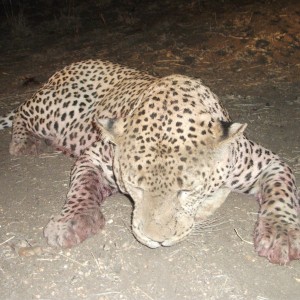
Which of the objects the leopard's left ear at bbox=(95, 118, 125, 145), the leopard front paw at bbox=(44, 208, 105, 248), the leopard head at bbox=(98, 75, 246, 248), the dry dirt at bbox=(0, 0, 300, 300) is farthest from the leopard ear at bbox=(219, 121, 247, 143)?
the leopard front paw at bbox=(44, 208, 105, 248)

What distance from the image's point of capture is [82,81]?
6477mm

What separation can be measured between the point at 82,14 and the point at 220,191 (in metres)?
12.1

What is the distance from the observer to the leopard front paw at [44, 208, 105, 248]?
452cm

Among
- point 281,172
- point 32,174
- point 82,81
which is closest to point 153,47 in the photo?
point 82,81

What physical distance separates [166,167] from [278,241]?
1.27 metres

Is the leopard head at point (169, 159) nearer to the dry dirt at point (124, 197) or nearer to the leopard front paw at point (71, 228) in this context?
the dry dirt at point (124, 197)

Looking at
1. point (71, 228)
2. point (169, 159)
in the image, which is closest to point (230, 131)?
point (169, 159)

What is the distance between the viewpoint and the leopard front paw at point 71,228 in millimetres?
4523

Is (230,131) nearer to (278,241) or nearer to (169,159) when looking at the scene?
(169,159)

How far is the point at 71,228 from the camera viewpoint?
4559mm

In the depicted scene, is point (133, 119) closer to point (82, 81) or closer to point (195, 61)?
point (82, 81)

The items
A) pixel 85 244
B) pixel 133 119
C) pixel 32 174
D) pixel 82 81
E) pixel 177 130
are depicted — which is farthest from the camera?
pixel 82 81

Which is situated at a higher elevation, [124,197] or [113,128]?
[113,128]

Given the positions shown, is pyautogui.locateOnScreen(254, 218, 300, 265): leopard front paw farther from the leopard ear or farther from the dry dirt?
the leopard ear
